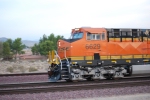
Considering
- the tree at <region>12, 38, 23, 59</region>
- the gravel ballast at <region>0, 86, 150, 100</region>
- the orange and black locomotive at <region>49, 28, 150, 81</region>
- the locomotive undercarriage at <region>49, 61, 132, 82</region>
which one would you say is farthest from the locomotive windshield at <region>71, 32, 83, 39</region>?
the tree at <region>12, 38, 23, 59</region>

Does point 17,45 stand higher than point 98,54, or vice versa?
point 17,45

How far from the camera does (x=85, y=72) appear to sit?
1534 centimetres

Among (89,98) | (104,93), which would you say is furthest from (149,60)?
(89,98)

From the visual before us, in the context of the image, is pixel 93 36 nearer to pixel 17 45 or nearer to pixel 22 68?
pixel 22 68

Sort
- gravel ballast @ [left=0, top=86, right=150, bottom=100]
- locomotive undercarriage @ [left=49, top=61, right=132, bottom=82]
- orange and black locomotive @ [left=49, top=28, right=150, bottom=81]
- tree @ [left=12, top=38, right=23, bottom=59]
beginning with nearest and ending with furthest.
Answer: gravel ballast @ [left=0, top=86, right=150, bottom=100] → locomotive undercarriage @ [left=49, top=61, right=132, bottom=82] → orange and black locomotive @ [left=49, top=28, right=150, bottom=81] → tree @ [left=12, top=38, right=23, bottom=59]

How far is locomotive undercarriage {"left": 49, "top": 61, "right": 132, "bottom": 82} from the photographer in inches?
585

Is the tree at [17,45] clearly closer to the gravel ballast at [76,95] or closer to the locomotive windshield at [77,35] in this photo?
the locomotive windshield at [77,35]

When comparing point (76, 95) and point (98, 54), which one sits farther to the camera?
point (98, 54)

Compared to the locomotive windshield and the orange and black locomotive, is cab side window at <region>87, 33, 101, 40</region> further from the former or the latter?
the locomotive windshield

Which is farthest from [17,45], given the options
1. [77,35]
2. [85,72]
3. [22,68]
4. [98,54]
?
[85,72]

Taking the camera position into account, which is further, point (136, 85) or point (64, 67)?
point (64, 67)

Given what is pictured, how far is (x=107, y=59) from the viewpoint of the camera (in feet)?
52.2

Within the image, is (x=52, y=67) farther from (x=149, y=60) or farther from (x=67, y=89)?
(x=149, y=60)

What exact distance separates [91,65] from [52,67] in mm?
2497
